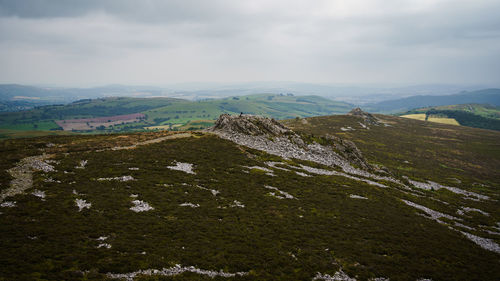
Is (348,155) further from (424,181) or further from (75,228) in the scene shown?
(75,228)

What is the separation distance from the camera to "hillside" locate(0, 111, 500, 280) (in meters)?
22.5

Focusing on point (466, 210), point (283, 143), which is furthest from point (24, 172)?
point (466, 210)

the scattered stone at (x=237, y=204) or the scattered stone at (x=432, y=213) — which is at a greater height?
the scattered stone at (x=237, y=204)

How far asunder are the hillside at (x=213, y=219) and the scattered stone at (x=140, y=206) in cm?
38

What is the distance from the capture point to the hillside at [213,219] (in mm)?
22453

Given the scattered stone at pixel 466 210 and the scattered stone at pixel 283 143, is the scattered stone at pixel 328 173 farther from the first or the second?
the scattered stone at pixel 466 210

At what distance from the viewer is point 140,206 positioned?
3250 cm

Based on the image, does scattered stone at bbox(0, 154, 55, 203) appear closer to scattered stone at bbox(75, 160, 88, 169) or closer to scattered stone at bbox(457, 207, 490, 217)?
scattered stone at bbox(75, 160, 88, 169)

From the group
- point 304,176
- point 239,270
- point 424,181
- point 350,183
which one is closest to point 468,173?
point 424,181

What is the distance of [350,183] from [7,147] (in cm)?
8010

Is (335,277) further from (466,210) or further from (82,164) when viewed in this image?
(466,210)

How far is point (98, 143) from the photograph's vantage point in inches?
2371

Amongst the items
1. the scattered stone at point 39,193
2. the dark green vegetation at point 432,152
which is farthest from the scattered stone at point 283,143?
the scattered stone at point 39,193

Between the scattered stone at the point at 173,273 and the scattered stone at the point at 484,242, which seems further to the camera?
the scattered stone at the point at 484,242
